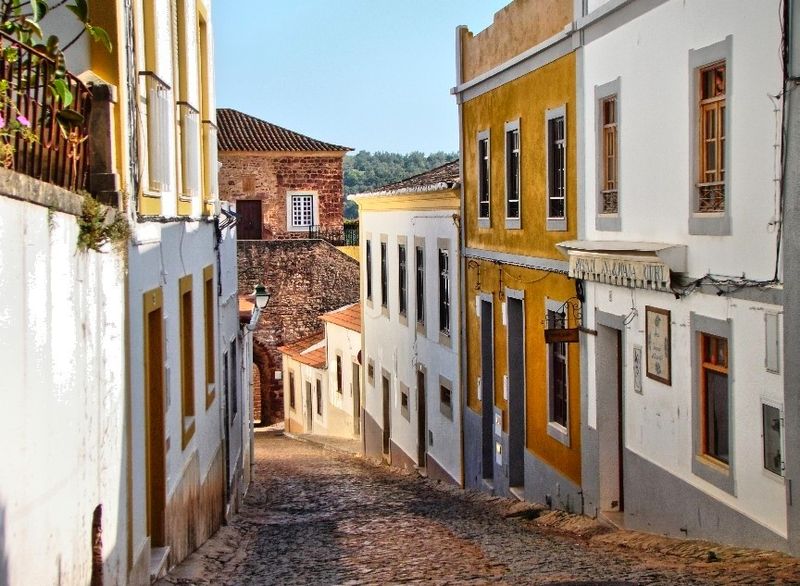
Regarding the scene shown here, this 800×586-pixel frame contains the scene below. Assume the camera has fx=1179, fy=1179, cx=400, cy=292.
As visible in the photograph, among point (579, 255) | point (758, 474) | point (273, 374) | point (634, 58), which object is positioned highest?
point (634, 58)

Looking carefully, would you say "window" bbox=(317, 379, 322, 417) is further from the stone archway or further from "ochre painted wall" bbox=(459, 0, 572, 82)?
"ochre painted wall" bbox=(459, 0, 572, 82)

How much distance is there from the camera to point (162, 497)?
9.54 meters

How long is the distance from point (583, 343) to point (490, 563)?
408cm

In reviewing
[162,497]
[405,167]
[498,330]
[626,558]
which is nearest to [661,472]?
[626,558]

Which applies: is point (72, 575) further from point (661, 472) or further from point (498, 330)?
point (498, 330)

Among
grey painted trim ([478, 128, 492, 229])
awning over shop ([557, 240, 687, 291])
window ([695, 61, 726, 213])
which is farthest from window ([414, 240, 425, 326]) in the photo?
window ([695, 61, 726, 213])

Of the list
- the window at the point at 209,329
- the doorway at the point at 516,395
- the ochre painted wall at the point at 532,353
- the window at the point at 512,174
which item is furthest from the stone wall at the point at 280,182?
the window at the point at 209,329

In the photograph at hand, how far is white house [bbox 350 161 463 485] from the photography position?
20.6 m

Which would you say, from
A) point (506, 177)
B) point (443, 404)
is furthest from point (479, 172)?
point (443, 404)

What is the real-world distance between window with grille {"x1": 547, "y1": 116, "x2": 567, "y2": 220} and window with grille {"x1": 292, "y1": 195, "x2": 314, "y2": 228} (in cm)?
A: 3103

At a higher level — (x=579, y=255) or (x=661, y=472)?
(x=579, y=255)

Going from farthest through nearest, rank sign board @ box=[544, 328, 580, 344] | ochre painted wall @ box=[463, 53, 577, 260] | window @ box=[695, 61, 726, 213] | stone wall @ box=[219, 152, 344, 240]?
stone wall @ box=[219, 152, 344, 240]
ochre painted wall @ box=[463, 53, 577, 260]
sign board @ box=[544, 328, 580, 344]
window @ box=[695, 61, 726, 213]

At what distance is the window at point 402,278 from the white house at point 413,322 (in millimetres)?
20

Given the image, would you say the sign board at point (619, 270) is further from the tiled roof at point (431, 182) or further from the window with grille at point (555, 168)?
the tiled roof at point (431, 182)
